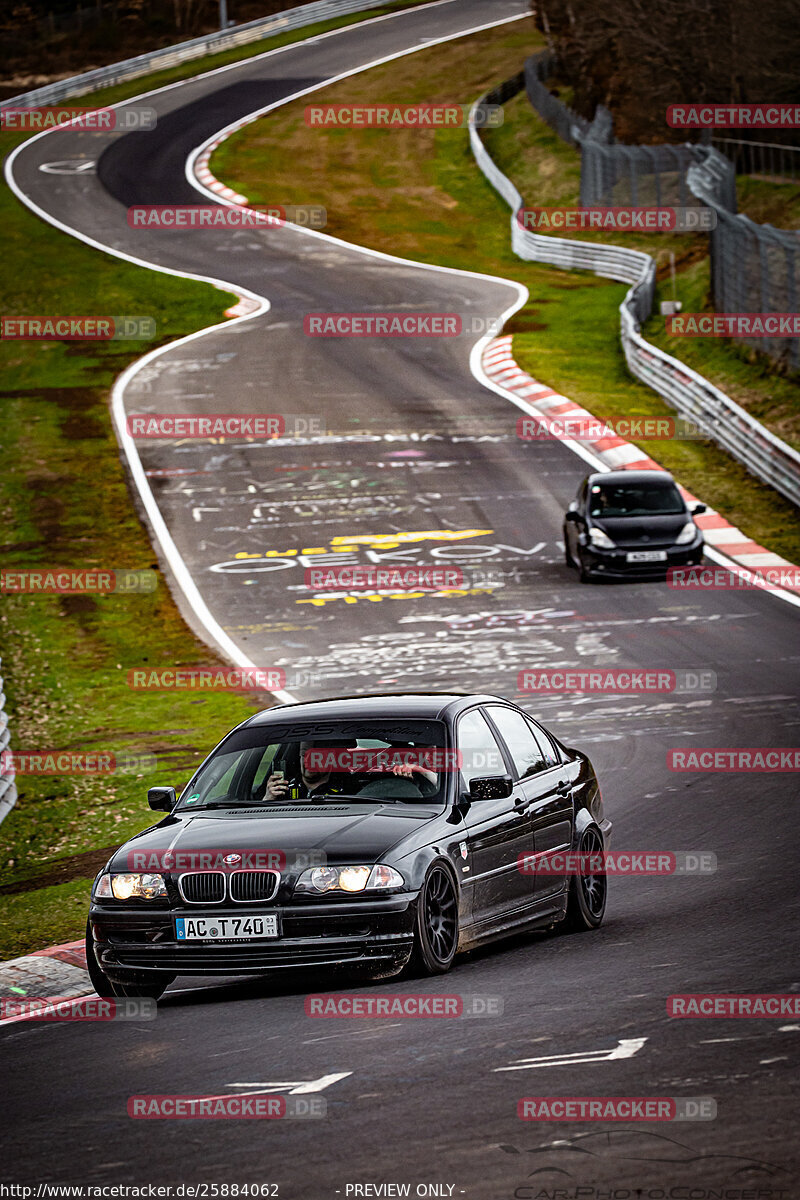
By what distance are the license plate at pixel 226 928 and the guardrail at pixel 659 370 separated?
2204 cm

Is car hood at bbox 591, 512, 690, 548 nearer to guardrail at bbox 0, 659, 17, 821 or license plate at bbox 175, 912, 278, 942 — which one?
guardrail at bbox 0, 659, 17, 821

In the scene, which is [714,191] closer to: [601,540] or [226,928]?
[601,540]

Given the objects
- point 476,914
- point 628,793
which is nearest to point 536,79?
point 628,793

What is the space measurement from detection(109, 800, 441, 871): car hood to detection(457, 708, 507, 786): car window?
0.50m

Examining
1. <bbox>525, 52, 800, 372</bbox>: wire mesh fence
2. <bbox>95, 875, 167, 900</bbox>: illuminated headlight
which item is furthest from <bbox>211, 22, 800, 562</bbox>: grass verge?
<bbox>95, 875, 167, 900</bbox>: illuminated headlight

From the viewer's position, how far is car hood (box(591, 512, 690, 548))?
2548 centimetres

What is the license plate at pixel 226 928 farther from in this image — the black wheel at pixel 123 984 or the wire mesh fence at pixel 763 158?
the wire mesh fence at pixel 763 158

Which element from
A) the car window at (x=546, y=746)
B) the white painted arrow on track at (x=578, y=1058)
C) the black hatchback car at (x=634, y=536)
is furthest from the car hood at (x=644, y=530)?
the white painted arrow on track at (x=578, y=1058)

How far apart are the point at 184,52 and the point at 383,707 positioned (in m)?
79.5

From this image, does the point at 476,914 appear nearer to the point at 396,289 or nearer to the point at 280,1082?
the point at 280,1082

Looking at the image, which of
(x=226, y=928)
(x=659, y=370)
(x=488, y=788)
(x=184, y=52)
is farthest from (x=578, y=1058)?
(x=184, y=52)

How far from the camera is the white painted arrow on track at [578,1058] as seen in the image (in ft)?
23.4

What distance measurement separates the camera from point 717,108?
54.7m

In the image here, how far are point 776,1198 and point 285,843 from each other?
3.69 meters
